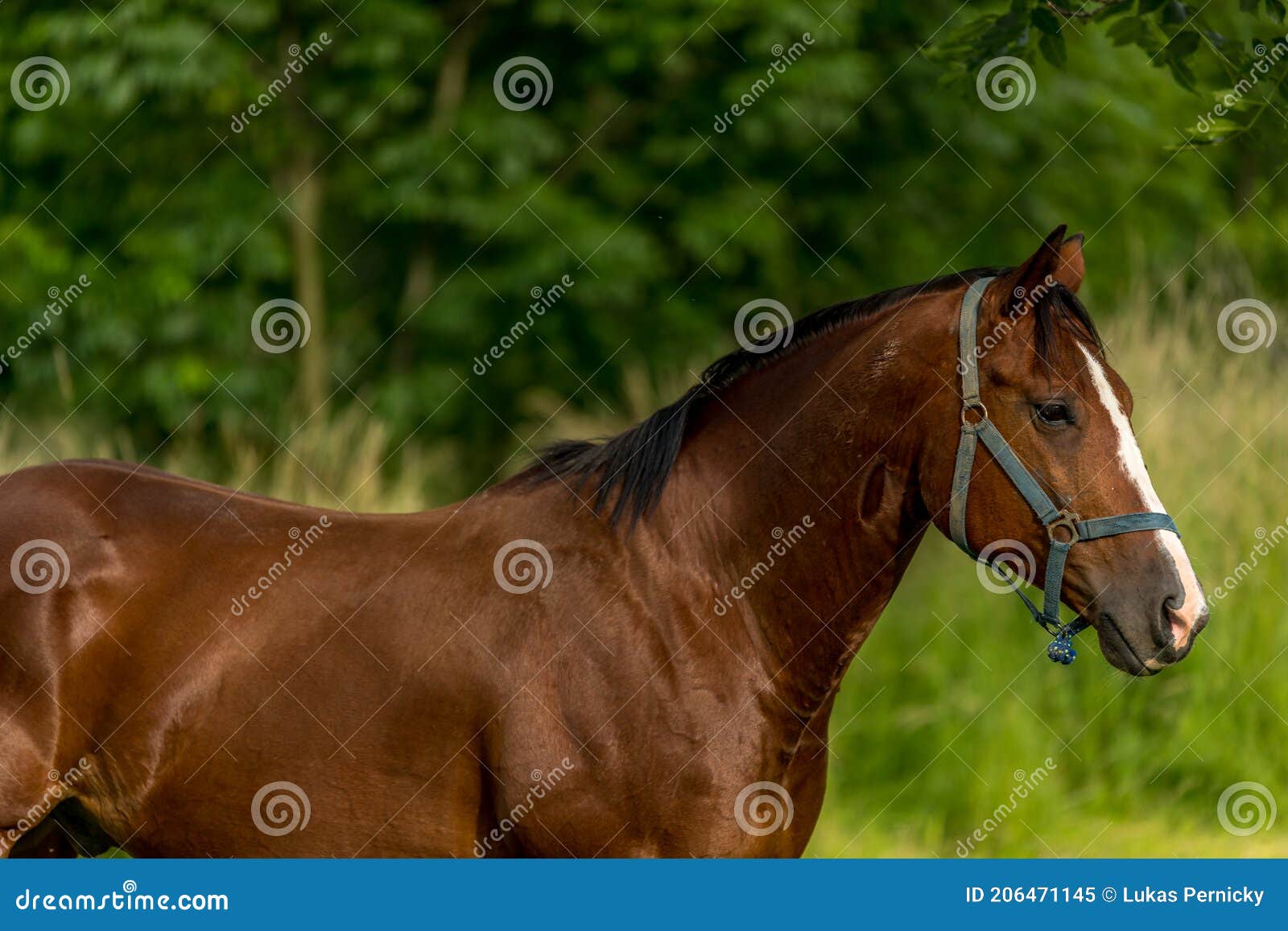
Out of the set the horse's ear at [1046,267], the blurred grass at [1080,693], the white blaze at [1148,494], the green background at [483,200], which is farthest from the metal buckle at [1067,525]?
the green background at [483,200]

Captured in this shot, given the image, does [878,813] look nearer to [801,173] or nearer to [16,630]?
[16,630]

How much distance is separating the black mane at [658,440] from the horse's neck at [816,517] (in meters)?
0.07

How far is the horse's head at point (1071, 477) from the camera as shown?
121 inches

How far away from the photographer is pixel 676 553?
11.4ft

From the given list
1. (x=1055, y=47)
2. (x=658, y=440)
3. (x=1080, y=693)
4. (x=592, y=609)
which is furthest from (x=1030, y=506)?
(x=1080, y=693)

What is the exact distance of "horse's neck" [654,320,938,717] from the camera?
11.0ft

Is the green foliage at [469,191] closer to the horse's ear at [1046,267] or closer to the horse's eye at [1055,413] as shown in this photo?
the horse's ear at [1046,267]

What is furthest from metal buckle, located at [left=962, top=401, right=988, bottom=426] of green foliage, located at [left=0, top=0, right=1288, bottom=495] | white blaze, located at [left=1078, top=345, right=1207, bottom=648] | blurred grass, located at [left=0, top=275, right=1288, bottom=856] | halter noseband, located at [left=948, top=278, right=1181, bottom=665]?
green foliage, located at [left=0, top=0, right=1288, bottom=495]

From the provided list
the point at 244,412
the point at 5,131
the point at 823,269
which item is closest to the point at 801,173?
the point at 823,269

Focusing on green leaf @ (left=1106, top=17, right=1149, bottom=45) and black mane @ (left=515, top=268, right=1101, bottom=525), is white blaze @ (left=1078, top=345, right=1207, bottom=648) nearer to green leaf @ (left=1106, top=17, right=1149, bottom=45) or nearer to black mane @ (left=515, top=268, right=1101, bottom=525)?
black mane @ (left=515, top=268, right=1101, bottom=525)

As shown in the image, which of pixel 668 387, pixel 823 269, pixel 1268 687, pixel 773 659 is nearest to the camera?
pixel 773 659

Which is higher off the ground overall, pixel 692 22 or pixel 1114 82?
pixel 1114 82

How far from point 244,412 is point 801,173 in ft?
17.8

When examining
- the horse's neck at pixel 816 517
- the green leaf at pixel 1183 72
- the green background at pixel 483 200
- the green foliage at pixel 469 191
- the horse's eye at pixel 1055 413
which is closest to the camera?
the horse's eye at pixel 1055 413
